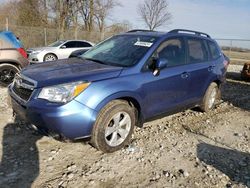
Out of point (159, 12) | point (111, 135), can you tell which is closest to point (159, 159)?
point (111, 135)

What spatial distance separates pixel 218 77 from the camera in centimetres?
680

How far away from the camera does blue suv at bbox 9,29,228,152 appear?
13.2ft

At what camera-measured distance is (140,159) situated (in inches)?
173

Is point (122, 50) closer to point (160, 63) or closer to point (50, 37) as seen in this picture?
point (160, 63)

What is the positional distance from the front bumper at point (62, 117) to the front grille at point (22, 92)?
15 centimetres

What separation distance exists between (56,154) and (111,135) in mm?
816

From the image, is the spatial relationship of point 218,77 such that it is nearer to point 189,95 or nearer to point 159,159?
point 189,95

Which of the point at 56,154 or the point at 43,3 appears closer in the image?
the point at 56,154

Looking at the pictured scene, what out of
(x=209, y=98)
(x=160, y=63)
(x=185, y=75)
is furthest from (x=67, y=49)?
(x=160, y=63)

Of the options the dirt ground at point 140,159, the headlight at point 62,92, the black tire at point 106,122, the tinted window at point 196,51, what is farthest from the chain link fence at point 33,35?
the headlight at point 62,92

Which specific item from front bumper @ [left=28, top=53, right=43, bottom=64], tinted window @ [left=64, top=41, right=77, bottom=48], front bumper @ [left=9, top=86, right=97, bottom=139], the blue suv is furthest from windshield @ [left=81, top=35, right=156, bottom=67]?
tinted window @ [left=64, top=41, right=77, bottom=48]

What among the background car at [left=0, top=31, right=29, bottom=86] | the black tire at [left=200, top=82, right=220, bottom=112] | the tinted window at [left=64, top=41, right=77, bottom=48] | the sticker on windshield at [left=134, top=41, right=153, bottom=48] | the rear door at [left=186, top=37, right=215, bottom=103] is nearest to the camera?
the sticker on windshield at [left=134, top=41, right=153, bottom=48]

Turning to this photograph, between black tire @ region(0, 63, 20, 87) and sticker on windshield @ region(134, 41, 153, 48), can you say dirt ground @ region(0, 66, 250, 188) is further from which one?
black tire @ region(0, 63, 20, 87)

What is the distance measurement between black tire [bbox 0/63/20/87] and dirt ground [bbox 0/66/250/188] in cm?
272
